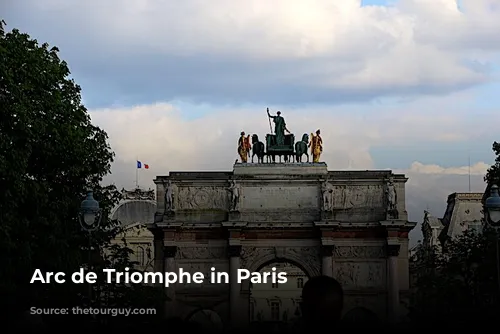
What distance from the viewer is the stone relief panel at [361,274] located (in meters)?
59.6

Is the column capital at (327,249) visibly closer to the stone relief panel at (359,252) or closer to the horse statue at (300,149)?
the stone relief panel at (359,252)

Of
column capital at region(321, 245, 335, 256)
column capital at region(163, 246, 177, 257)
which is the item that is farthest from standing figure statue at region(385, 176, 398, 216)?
column capital at region(163, 246, 177, 257)

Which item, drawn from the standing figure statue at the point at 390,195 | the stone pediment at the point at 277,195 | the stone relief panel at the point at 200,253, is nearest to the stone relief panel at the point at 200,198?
the stone pediment at the point at 277,195

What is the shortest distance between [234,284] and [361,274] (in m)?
7.04

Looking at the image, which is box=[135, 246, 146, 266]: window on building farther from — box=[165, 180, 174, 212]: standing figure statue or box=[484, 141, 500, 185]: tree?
box=[484, 141, 500, 185]: tree

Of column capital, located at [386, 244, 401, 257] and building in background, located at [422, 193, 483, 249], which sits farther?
building in background, located at [422, 193, 483, 249]

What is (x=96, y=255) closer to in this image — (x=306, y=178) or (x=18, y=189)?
(x=18, y=189)

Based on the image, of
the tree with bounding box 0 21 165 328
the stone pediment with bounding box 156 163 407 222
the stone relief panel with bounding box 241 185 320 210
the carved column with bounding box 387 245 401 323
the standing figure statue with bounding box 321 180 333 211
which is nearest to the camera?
the tree with bounding box 0 21 165 328

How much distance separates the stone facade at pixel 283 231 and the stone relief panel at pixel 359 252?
0.05 m

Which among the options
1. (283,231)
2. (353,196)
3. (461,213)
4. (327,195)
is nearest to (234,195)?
(283,231)

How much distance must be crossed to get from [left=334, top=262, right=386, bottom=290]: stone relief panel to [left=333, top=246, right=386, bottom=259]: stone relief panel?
389 mm

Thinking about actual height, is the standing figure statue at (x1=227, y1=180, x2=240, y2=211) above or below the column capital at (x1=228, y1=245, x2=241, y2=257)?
above

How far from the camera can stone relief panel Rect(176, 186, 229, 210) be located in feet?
197

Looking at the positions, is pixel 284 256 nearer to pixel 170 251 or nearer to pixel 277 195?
pixel 277 195
